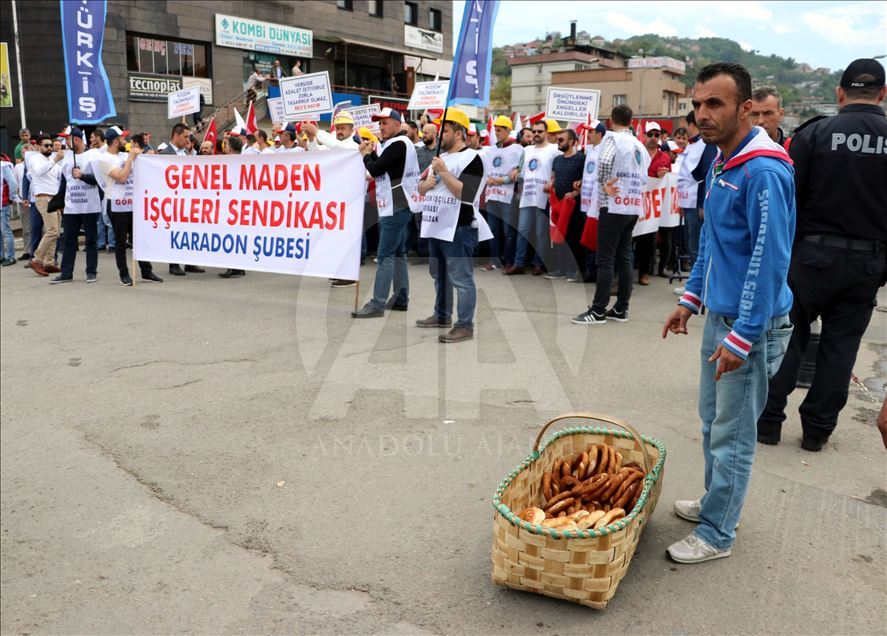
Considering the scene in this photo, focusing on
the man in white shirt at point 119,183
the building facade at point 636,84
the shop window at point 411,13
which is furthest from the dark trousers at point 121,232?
the building facade at point 636,84

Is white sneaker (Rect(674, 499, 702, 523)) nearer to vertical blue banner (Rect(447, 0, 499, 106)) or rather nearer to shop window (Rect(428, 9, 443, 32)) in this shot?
vertical blue banner (Rect(447, 0, 499, 106))

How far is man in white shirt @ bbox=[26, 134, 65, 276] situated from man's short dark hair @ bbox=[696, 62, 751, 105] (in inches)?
446

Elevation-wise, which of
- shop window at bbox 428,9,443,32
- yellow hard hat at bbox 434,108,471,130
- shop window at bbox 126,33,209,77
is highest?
shop window at bbox 428,9,443,32

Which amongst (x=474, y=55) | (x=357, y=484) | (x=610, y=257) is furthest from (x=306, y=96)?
(x=357, y=484)

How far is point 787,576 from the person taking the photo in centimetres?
329

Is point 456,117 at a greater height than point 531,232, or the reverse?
point 456,117

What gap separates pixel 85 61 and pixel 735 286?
36.9 feet

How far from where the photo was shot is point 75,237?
11.2m

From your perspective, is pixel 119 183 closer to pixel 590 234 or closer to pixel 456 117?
pixel 456 117

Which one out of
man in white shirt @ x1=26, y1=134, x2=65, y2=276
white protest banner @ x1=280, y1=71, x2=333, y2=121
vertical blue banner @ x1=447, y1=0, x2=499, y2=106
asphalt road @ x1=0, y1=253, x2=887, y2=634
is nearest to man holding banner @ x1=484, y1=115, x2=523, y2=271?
vertical blue banner @ x1=447, y1=0, x2=499, y2=106

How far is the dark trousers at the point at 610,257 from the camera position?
25.8ft

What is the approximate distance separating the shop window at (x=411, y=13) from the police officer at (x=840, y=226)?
146 ft

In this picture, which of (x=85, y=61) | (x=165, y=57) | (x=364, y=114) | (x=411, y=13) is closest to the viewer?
(x=85, y=61)

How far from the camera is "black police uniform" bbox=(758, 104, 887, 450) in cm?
428
